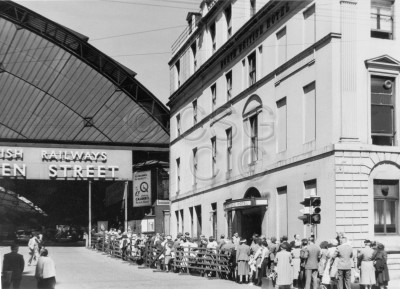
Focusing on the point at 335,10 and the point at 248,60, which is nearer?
the point at 335,10

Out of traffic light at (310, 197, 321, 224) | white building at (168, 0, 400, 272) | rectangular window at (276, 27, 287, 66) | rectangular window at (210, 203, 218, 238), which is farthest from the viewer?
rectangular window at (210, 203, 218, 238)

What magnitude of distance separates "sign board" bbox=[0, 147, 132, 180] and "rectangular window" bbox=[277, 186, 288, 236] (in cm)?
2852

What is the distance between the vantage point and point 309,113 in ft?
101

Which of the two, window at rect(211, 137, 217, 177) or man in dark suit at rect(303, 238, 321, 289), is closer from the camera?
man in dark suit at rect(303, 238, 321, 289)

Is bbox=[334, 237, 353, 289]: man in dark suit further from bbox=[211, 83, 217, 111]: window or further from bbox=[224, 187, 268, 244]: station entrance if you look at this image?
bbox=[211, 83, 217, 111]: window

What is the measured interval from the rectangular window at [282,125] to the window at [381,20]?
6412 millimetres

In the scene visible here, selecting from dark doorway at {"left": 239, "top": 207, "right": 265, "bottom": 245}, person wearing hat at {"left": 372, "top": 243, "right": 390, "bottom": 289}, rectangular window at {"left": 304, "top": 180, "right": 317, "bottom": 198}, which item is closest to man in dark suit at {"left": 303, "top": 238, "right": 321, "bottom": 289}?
person wearing hat at {"left": 372, "top": 243, "right": 390, "bottom": 289}

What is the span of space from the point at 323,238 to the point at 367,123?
523 centimetres

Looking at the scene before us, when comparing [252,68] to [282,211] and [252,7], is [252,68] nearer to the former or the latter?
[252,7]

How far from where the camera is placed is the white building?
91.6 feet

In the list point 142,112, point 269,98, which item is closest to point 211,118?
point 269,98

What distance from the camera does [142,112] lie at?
67000mm

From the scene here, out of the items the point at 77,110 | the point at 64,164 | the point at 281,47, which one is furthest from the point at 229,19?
the point at 77,110

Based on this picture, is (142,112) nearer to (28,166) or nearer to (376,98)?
(28,166)
